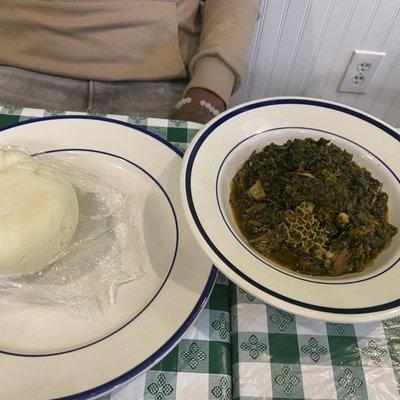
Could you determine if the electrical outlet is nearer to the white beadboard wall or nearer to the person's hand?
the white beadboard wall

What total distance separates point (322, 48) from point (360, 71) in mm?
230

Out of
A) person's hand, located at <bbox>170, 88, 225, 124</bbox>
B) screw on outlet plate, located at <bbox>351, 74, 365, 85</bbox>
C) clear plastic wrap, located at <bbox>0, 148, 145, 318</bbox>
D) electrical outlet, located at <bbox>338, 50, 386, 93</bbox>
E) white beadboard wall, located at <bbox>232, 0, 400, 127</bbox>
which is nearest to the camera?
clear plastic wrap, located at <bbox>0, 148, 145, 318</bbox>

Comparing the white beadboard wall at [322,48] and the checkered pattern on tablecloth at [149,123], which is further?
the white beadboard wall at [322,48]

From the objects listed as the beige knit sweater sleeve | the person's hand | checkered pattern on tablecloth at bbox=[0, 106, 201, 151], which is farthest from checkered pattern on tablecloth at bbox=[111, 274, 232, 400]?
the beige knit sweater sleeve

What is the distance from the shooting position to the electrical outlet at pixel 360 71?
1774mm

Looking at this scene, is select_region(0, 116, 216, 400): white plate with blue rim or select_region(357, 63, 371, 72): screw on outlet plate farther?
select_region(357, 63, 371, 72): screw on outlet plate

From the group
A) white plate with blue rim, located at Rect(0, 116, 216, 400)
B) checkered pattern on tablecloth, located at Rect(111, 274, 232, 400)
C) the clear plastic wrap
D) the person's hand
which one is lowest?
the person's hand

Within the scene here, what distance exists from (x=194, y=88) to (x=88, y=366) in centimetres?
87

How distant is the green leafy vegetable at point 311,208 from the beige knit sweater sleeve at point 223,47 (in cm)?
54

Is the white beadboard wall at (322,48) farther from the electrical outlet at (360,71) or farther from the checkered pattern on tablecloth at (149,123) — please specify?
the checkered pattern on tablecloth at (149,123)

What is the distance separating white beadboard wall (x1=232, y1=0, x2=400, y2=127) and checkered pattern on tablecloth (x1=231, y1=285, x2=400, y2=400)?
1343 mm

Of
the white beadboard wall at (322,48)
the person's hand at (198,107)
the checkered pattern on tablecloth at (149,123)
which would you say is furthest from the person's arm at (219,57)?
the white beadboard wall at (322,48)

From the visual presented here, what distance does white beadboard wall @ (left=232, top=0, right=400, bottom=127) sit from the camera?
1.62m

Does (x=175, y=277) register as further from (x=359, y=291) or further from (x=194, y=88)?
(x=194, y=88)
